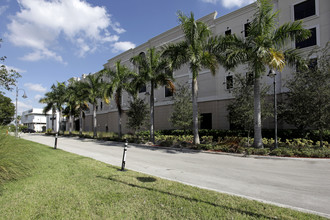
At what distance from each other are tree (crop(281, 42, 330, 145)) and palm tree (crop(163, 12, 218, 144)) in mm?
5671

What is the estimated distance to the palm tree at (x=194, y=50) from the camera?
1441 centimetres

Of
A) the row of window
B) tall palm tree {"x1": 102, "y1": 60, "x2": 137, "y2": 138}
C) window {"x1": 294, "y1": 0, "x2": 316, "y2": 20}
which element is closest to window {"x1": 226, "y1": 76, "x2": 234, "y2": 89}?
the row of window

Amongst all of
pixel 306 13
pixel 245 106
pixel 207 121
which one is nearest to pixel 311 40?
pixel 306 13

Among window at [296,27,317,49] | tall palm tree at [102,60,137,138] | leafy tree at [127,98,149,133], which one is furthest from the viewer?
tall palm tree at [102,60,137,138]

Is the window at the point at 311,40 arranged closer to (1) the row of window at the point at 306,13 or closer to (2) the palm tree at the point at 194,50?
(1) the row of window at the point at 306,13

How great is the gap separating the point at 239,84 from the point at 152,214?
14.1 metres

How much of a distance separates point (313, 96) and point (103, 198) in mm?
13040

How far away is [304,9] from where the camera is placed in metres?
17.6

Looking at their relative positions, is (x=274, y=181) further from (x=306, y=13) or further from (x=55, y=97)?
(x=55, y=97)

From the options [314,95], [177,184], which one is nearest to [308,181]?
[177,184]

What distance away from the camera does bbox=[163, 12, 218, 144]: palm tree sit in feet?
47.3

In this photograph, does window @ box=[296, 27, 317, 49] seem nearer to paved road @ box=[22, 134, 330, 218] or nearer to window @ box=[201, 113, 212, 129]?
window @ box=[201, 113, 212, 129]

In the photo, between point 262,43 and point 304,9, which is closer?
point 262,43

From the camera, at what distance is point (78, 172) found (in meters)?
6.96
